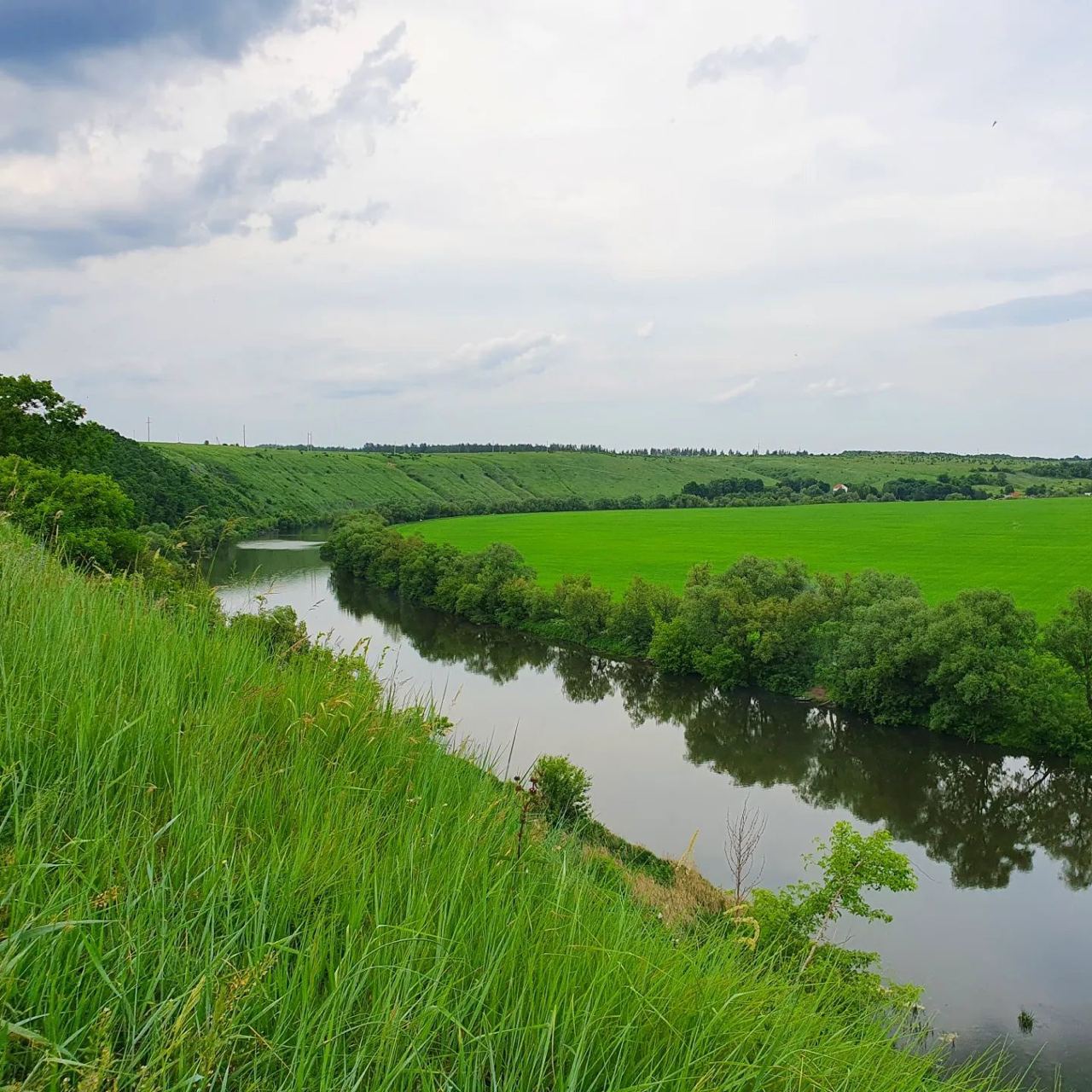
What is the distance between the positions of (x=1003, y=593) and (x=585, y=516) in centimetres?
10513

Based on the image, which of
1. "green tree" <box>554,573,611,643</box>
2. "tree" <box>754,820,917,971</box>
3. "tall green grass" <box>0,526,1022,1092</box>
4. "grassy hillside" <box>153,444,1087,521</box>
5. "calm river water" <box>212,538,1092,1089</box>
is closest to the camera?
"tall green grass" <box>0,526,1022,1092</box>

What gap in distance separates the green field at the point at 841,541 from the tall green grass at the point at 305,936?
53.7 meters

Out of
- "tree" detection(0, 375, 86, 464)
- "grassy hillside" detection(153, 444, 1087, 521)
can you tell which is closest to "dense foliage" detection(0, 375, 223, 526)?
"tree" detection(0, 375, 86, 464)

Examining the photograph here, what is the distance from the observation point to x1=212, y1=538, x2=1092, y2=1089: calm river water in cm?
1783

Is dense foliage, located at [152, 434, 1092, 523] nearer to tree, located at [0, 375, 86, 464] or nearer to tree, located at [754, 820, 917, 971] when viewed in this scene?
tree, located at [0, 375, 86, 464]

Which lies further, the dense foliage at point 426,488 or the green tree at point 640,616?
the dense foliage at point 426,488

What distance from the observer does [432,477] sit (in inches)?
7377

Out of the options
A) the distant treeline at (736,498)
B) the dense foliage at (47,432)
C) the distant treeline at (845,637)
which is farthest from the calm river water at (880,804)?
the distant treeline at (736,498)

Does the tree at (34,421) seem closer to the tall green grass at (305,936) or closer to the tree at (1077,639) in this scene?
the tall green grass at (305,936)

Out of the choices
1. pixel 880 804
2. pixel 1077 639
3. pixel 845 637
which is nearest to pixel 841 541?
pixel 845 637

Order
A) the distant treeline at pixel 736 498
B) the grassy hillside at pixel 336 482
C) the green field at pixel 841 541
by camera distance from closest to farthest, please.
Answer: the green field at pixel 841 541 < the grassy hillside at pixel 336 482 < the distant treeline at pixel 736 498

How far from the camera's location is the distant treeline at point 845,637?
32062mm

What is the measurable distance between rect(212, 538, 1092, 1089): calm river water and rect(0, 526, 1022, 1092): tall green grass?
1.45m

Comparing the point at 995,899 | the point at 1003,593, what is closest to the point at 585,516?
the point at 1003,593
